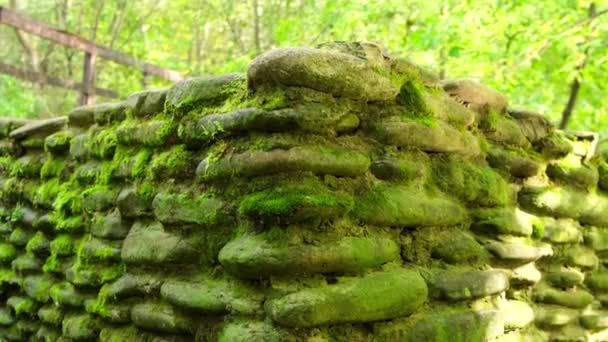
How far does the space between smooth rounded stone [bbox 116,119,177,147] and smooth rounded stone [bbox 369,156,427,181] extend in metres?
0.77

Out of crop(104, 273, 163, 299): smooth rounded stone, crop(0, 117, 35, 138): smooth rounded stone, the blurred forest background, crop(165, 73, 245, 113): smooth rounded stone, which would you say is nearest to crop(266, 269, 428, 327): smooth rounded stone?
crop(104, 273, 163, 299): smooth rounded stone

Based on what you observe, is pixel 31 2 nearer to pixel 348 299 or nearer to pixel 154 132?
pixel 154 132

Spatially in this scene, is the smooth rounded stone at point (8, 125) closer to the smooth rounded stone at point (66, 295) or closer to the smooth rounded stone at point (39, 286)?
the smooth rounded stone at point (39, 286)

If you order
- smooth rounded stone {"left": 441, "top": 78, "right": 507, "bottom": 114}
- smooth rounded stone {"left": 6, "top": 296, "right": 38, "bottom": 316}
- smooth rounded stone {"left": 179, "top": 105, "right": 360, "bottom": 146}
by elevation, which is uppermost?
smooth rounded stone {"left": 441, "top": 78, "right": 507, "bottom": 114}

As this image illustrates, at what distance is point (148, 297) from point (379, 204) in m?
0.89

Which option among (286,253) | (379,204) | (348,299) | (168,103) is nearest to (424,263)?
(379,204)

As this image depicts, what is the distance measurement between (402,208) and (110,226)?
1216mm

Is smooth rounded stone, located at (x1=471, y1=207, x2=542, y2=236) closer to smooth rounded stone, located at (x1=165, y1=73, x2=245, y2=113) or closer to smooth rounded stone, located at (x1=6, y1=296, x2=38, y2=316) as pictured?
smooth rounded stone, located at (x1=165, y1=73, x2=245, y2=113)

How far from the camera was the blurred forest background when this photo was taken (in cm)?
666

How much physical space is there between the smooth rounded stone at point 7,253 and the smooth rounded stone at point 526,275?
2.54 m

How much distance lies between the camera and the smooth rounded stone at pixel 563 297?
8.23 feet

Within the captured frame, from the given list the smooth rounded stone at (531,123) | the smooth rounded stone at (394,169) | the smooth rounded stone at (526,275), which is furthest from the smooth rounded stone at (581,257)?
the smooth rounded stone at (394,169)

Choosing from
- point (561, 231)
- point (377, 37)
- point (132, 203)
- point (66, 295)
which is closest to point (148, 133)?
point (132, 203)

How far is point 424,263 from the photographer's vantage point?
77.6 inches
